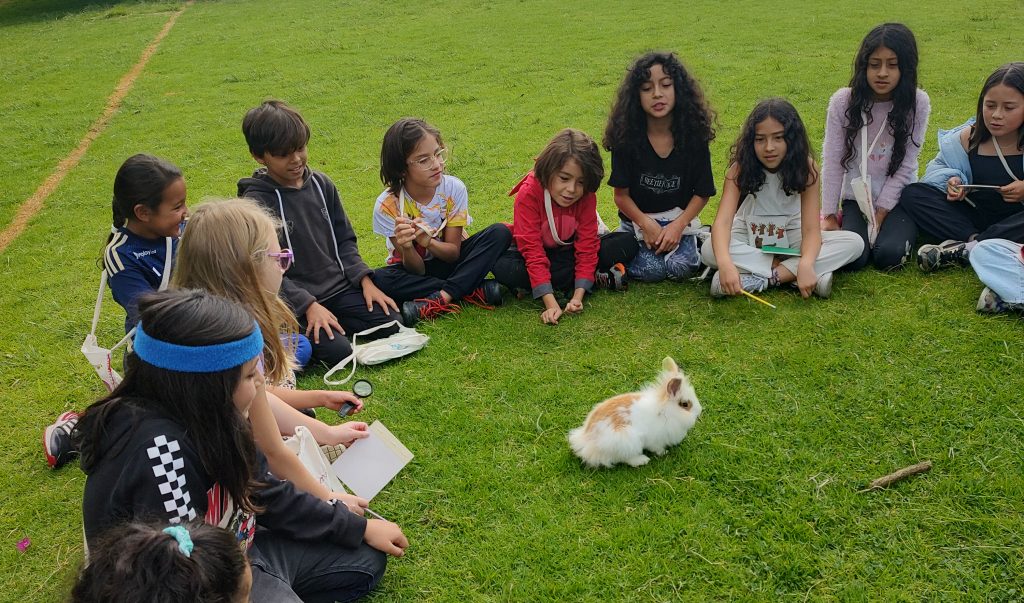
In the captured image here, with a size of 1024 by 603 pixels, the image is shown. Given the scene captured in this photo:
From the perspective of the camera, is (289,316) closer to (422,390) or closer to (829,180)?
(422,390)

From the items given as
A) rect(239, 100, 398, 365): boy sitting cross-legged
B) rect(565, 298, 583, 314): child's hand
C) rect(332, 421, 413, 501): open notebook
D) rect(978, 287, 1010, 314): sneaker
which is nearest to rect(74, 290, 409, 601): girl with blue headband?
rect(332, 421, 413, 501): open notebook

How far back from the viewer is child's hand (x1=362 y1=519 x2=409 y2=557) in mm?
2885

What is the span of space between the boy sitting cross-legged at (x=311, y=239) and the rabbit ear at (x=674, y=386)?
2190 millimetres

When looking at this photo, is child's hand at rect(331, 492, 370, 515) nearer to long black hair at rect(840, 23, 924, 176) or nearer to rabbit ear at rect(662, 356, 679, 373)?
rabbit ear at rect(662, 356, 679, 373)

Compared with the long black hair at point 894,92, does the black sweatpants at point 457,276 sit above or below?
below

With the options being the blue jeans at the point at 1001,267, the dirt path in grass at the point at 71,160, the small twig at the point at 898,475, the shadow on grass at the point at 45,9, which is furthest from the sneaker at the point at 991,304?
the shadow on grass at the point at 45,9

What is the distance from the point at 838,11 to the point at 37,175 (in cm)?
1395

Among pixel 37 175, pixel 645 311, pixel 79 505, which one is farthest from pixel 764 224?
pixel 37 175

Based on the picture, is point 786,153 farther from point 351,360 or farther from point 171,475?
point 171,475

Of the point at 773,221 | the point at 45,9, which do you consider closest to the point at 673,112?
the point at 773,221

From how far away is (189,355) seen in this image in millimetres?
2203

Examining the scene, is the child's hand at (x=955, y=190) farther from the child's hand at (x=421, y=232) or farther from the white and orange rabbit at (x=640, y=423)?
the child's hand at (x=421, y=232)

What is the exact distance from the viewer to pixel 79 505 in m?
3.60

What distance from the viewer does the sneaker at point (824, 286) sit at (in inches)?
182
